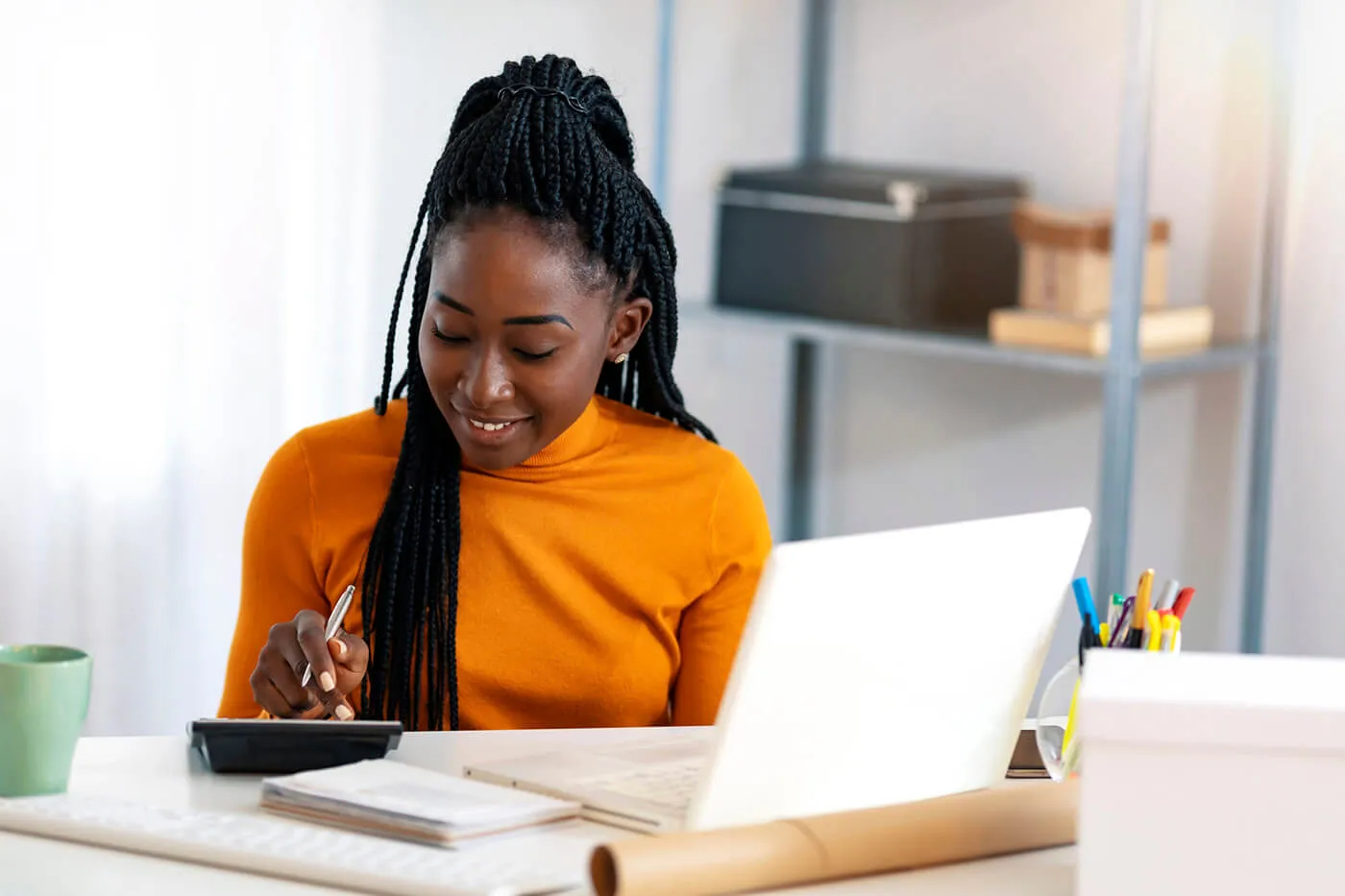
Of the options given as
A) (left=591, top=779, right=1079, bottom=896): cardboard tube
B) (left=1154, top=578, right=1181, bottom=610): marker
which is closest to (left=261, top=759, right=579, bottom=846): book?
(left=591, top=779, right=1079, bottom=896): cardboard tube

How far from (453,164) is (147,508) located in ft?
3.19

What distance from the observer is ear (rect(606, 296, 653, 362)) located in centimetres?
149

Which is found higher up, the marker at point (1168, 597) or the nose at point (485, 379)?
the nose at point (485, 379)

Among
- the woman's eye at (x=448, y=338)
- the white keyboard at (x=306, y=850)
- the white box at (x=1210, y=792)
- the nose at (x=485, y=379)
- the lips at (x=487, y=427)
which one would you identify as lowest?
the white keyboard at (x=306, y=850)

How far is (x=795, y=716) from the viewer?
97cm

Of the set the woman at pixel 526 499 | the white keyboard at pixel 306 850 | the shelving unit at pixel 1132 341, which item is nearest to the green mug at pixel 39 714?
the white keyboard at pixel 306 850

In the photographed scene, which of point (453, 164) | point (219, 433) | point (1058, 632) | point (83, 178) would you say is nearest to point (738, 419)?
point (1058, 632)

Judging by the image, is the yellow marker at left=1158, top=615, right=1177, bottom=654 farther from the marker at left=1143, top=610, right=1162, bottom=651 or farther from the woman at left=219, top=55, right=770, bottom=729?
the woman at left=219, top=55, right=770, bottom=729

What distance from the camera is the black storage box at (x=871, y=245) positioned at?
259 centimetres

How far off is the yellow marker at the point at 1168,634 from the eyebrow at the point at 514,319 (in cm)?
50

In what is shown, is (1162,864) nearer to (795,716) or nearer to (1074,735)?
(795,716)

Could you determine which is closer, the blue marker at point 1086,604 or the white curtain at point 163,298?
the blue marker at point 1086,604

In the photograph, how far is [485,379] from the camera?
1341mm

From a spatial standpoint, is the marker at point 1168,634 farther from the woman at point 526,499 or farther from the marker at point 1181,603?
the woman at point 526,499
